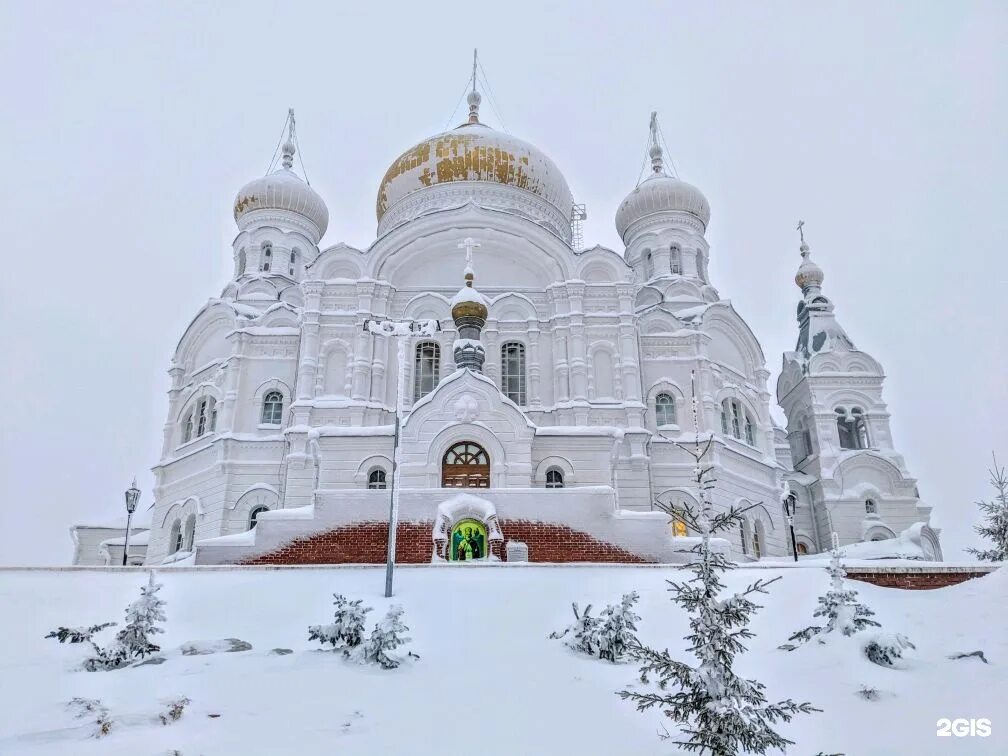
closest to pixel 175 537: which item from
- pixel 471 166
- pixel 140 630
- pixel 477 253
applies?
pixel 477 253

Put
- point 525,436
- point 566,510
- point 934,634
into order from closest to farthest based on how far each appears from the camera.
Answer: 1. point 934,634
2. point 566,510
3. point 525,436

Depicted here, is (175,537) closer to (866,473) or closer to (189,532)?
(189,532)

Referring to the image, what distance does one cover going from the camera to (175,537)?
23.4m

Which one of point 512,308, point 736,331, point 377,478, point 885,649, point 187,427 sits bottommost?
point 885,649

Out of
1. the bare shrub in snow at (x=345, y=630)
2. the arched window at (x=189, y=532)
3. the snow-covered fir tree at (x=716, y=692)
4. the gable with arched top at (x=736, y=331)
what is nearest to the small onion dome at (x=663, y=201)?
the gable with arched top at (x=736, y=331)

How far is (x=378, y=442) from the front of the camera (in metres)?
18.8

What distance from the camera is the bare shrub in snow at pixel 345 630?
8109 millimetres

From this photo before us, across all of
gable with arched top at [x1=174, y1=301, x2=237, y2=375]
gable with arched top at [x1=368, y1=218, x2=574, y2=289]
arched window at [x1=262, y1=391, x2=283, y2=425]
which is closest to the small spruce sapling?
arched window at [x1=262, y1=391, x2=283, y2=425]

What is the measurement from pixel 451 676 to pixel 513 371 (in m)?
15.6

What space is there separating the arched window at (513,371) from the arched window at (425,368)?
1.93 meters

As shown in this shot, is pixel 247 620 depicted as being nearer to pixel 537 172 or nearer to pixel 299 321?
pixel 299 321

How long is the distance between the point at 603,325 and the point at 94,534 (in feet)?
65.0

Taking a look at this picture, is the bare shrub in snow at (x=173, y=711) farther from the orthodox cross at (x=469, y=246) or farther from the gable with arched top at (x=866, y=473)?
the gable with arched top at (x=866, y=473)

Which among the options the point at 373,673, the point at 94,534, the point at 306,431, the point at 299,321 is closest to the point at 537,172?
the point at 299,321
